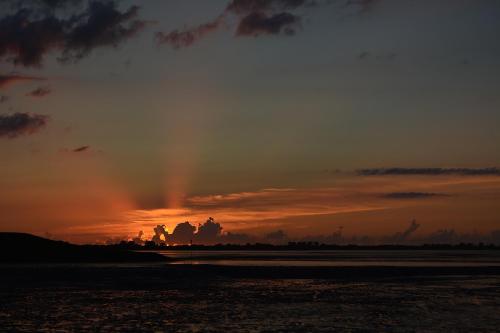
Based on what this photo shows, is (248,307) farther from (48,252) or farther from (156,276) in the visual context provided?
(48,252)

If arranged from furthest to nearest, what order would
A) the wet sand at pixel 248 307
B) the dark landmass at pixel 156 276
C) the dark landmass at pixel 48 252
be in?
the dark landmass at pixel 48 252, the dark landmass at pixel 156 276, the wet sand at pixel 248 307

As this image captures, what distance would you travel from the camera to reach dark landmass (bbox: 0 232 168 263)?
132750 millimetres

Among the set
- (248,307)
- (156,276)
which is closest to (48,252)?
(156,276)

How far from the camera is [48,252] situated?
142m

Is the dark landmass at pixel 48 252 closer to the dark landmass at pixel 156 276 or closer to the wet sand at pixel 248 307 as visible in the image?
the dark landmass at pixel 156 276

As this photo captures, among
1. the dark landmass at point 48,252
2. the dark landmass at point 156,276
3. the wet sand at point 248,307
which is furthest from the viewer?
the dark landmass at point 48,252

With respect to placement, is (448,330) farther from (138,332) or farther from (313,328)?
(138,332)

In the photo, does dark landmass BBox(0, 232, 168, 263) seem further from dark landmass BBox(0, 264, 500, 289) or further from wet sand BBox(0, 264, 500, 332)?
wet sand BBox(0, 264, 500, 332)

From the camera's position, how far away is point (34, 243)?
488 feet

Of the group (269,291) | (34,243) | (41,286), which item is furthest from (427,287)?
(34,243)

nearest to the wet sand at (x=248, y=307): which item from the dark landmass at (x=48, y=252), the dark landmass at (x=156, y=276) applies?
the dark landmass at (x=156, y=276)

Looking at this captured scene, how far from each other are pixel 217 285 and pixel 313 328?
29180 mm

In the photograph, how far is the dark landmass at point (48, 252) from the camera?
436 ft

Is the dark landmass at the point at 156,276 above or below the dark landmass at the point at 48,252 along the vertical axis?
below
